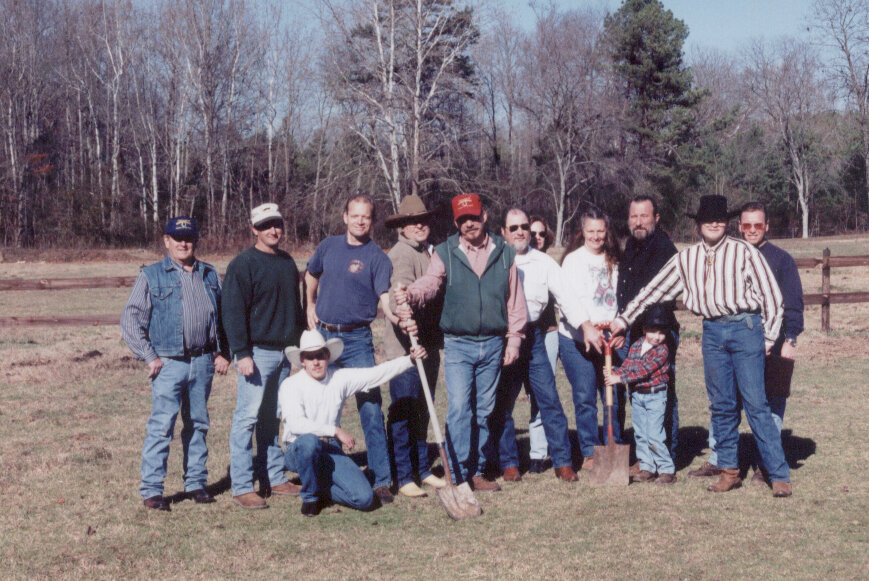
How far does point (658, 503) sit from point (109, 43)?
41462 millimetres

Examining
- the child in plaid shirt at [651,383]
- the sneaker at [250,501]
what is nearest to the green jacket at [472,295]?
the child in plaid shirt at [651,383]

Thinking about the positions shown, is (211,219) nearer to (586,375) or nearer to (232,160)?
(232,160)

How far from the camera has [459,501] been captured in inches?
211

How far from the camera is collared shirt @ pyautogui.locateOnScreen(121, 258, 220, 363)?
5.34 metres

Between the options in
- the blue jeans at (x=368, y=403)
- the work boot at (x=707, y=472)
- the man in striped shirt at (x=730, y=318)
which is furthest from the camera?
the work boot at (x=707, y=472)

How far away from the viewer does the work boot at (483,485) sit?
230 inches

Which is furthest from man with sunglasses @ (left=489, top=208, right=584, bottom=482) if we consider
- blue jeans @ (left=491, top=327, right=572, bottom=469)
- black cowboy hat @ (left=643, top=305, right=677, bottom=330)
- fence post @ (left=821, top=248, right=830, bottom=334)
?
fence post @ (left=821, top=248, right=830, bottom=334)

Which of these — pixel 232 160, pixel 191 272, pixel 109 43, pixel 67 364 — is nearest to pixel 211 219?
pixel 232 160

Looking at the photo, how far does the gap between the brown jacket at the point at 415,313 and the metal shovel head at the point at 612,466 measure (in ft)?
4.52

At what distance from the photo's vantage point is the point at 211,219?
127 ft

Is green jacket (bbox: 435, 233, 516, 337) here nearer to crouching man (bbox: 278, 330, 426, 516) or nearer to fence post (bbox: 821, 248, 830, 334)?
crouching man (bbox: 278, 330, 426, 516)

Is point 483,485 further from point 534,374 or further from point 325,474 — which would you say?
point 325,474

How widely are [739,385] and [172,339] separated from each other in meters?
3.65

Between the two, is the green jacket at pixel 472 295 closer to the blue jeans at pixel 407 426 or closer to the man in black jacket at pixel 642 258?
the blue jeans at pixel 407 426
